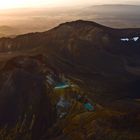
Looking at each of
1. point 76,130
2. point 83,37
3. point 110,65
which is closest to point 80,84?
point 76,130

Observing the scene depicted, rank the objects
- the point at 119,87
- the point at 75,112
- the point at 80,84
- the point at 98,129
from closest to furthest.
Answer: the point at 98,129 → the point at 75,112 → the point at 80,84 → the point at 119,87

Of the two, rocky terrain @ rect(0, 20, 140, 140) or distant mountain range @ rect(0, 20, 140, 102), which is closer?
rocky terrain @ rect(0, 20, 140, 140)

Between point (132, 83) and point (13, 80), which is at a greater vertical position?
point (13, 80)

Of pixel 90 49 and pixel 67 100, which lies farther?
pixel 90 49

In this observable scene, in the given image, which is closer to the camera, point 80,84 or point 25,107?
point 25,107

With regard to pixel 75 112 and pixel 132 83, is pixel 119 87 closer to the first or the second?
pixel 132 83

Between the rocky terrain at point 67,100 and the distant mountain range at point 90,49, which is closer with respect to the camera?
the rocky terrain at point 67,100

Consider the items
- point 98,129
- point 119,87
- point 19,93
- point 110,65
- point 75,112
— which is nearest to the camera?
point 98,129

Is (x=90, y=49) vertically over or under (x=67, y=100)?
under

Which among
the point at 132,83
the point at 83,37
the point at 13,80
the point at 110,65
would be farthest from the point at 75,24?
the point at 13,80

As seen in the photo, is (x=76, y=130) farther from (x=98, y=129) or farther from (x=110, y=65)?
(x=110, y=65)
